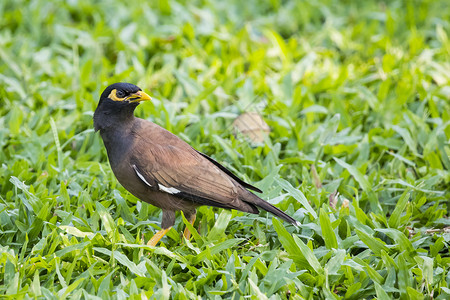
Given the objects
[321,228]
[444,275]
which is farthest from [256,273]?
[444,275]

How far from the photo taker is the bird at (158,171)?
3688 millimetres

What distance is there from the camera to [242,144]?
15.9 ft

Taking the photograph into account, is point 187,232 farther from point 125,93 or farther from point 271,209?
point 125,93

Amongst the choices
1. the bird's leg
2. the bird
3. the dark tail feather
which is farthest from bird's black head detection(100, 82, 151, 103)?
the dark tail feather

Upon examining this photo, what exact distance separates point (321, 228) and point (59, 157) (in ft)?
6.64

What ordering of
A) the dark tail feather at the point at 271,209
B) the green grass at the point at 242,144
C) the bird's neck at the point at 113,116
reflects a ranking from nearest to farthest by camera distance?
1. the green grass at the point at 242,144
2. the dark tail feather at the point at 271,209
3. the bird's neck at the point at 113,116

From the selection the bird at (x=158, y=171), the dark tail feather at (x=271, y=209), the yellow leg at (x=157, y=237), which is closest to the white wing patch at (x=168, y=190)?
the bird at (x=158, y=171)

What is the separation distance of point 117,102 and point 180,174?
2.05 ft

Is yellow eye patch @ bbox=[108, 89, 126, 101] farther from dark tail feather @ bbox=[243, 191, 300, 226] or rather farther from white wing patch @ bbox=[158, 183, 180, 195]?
dark tail feather @ bbox=[243, 191, 300, 226]

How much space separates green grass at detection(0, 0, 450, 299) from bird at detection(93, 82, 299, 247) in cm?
20

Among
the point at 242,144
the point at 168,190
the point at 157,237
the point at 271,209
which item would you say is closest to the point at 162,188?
the point at 168,190

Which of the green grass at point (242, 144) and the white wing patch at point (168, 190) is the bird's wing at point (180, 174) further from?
the green grass at point (242, 144)

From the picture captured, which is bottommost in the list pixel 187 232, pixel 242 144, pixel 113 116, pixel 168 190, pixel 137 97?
pixel 187 232

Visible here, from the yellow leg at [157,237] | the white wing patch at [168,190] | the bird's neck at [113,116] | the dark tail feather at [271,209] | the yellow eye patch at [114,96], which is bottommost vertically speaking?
the yellow leg at [157,237]
